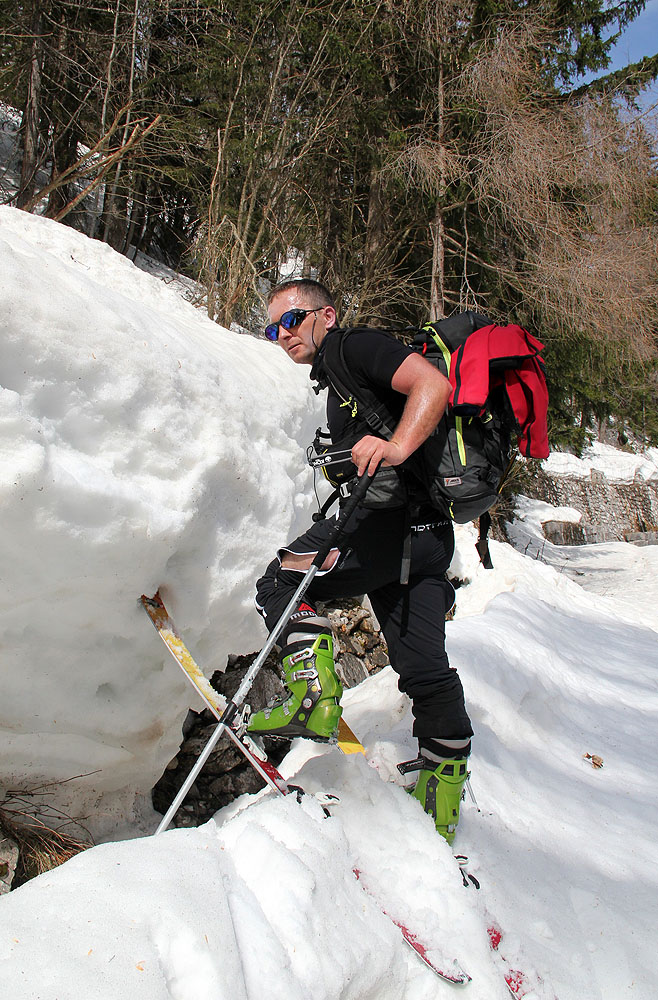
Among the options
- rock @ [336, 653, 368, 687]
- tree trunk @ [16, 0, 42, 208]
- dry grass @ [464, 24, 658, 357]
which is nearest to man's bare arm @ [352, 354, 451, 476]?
rock @ [336, 653, 368, 687]

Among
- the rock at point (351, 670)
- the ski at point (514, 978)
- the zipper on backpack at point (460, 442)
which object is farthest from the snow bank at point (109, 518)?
the rock at point (351, 670)

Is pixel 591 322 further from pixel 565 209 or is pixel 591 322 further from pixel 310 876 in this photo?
pixel 310 876

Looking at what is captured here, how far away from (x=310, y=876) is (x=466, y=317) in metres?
1.99

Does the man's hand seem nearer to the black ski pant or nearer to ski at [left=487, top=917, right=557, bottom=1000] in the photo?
the black ski pant

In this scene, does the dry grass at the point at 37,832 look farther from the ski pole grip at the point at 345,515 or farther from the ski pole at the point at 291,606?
the ski pole grip at the point at 345,515

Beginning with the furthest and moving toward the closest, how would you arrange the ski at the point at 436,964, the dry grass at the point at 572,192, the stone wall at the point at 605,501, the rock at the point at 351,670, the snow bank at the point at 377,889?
the stone wall at the point at 605,501
the dry grass at the point at 572,192
the rock at the point at 351,670
the ski at the point at 436,964
the snow bank at the point at 377,889

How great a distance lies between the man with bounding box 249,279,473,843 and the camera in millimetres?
2010

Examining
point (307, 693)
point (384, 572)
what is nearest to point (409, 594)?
point (384, 572)

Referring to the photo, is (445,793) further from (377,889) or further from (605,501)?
(605,501)

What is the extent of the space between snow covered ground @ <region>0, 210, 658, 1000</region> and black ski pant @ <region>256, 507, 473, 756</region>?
0.36 m

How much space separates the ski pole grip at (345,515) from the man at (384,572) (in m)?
0.04

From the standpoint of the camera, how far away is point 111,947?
1160 millimetres

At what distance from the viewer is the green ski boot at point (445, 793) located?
7.14 feet

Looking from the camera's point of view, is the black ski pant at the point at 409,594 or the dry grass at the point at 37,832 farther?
the dry grass at the point at 37,832
